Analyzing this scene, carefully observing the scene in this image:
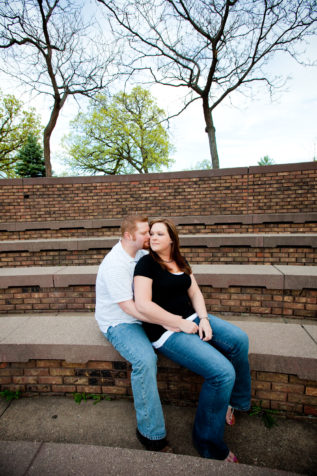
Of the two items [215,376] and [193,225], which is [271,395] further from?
[193,225]

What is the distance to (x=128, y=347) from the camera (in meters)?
1.60

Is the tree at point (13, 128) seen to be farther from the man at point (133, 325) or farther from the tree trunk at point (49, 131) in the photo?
the man at point (133, 325)

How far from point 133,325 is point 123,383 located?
57 cm

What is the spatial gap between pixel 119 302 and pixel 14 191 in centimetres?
592

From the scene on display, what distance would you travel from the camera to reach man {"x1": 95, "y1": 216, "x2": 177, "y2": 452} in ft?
4.86

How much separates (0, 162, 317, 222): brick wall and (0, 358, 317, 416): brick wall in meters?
4.60

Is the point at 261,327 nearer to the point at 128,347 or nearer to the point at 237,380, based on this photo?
the point at 237,380

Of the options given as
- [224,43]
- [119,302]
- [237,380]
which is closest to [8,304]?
[119,302]

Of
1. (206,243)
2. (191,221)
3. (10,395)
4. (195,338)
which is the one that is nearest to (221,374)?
(195,338)

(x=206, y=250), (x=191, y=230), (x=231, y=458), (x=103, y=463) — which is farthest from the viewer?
(x=191, y=230)

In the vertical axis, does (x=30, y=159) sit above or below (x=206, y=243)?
above

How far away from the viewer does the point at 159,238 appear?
1.87m

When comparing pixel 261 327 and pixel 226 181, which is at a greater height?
pixel 226 181

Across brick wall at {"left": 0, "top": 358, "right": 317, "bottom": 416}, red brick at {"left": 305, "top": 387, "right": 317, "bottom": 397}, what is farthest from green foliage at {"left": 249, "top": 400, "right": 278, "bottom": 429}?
red brick at {"left": 305, "top": 387, "right": 317, "bottom": 397}
